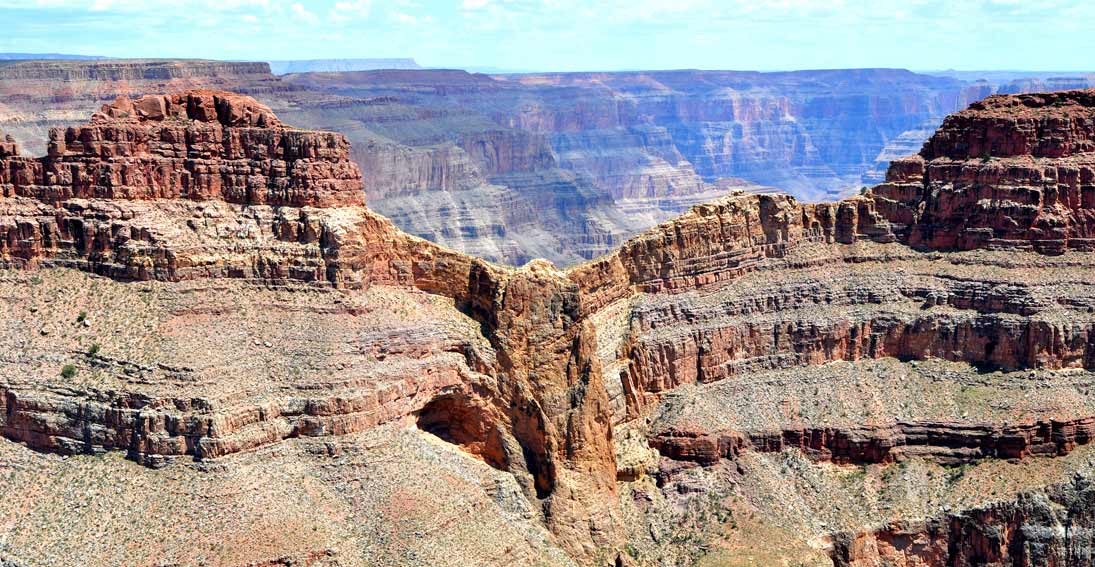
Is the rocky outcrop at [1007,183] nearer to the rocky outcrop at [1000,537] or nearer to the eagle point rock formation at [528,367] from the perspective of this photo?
the eagle point rock formation at [528,367]

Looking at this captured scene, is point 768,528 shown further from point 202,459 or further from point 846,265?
point 202,459

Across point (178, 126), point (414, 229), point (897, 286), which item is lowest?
point (414, 229)

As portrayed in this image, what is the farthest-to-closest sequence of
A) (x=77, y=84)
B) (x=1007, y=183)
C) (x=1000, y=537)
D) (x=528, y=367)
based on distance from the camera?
(x=77, y=84) < (x=1007, y=183) < (x=1000, y=537) < (x=528, y=367)

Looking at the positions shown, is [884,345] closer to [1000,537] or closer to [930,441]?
[930,441]

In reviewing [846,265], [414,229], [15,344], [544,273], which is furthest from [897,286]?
[414,229]

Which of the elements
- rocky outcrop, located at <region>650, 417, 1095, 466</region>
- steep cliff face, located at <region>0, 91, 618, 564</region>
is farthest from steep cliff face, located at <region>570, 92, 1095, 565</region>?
steep cliff face, located at <region>0, 91, 618, 564</region>

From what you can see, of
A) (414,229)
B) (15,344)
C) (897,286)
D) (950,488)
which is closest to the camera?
(15,344)

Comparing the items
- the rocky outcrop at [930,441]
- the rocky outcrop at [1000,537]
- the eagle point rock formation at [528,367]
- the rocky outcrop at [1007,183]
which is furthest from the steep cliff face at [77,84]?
the rocky outcrop at [1000,537]

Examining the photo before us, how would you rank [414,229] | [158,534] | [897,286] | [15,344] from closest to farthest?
[158,534]
[15,344]
[897,286]
[414,229]

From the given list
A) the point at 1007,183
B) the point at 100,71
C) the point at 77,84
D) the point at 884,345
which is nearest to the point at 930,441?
the point at 884,345
